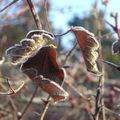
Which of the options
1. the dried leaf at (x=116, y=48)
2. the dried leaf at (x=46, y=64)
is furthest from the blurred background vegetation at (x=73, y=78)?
the dried leaf at (x=46, y=64)

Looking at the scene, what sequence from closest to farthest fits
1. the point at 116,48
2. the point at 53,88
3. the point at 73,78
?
the point at 53,88, the point at 116,48, the point at 73,78

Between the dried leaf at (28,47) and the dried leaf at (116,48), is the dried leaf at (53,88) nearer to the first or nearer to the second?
the dried leaf at (28,47)

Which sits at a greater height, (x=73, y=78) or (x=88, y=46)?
Result: (x=88, y=46)

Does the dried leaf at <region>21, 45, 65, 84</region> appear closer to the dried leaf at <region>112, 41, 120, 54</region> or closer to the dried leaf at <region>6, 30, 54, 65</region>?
the dried leaf at <region>6, 30, 54, 65</region>

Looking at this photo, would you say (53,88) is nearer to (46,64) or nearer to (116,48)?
(46,64)

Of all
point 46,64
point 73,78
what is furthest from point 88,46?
point 73,78

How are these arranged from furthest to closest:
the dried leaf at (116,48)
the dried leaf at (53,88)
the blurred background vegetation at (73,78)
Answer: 1. the blurred background vegetation at (73,78)
2. the dried leaf at (116,48)
3. the dried leaf at (53,88)

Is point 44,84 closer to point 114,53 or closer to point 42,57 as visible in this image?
point 42,57
